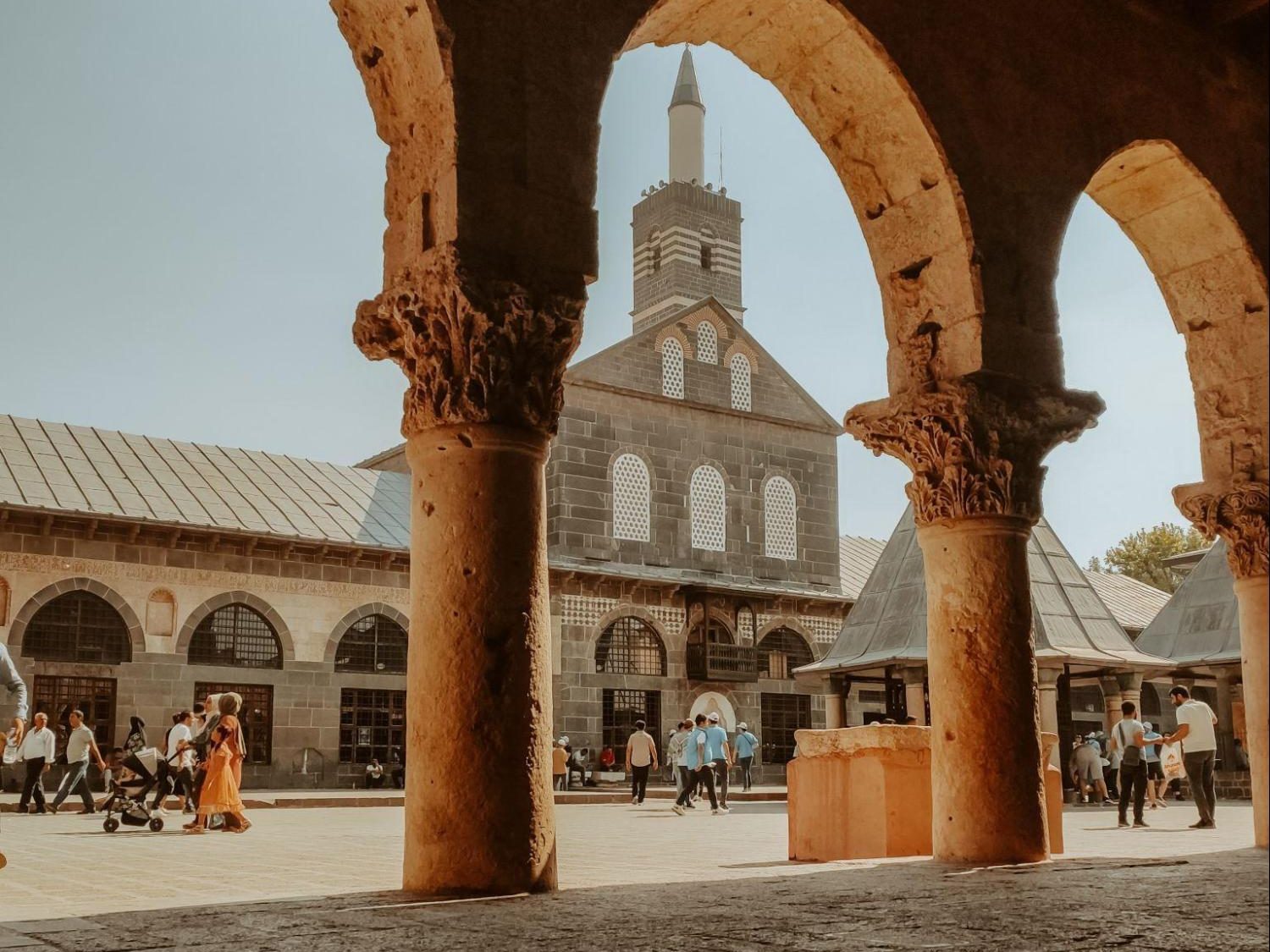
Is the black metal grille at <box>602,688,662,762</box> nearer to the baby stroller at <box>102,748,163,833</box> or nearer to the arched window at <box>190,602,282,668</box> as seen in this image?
the arched window at <box>190,602,282,668</box>

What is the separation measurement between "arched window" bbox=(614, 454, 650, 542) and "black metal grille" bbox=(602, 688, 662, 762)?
12.0ft

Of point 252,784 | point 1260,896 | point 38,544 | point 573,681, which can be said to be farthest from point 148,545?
point 1260,896

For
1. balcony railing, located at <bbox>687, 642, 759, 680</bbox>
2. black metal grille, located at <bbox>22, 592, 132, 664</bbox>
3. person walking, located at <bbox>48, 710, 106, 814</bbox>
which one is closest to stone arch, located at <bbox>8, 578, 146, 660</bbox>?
black metal grille, located at <bbox>22, 592, 132, 664</bbox>

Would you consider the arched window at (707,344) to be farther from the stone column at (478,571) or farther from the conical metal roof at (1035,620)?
the stone column at (478,571)

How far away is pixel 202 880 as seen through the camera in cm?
712

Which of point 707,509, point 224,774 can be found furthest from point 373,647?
point 224,774

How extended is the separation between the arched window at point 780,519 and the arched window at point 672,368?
3.44 meters

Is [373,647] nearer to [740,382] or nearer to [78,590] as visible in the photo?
[78,590]

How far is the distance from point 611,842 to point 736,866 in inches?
119

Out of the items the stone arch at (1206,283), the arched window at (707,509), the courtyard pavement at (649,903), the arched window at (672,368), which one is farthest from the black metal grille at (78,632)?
the stone arch at (1206,283)

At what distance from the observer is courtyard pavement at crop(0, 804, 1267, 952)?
13.7 feet

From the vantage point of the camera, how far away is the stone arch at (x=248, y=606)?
23.7m

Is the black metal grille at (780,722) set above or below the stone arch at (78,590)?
below

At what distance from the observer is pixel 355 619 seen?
2561 centimetres
